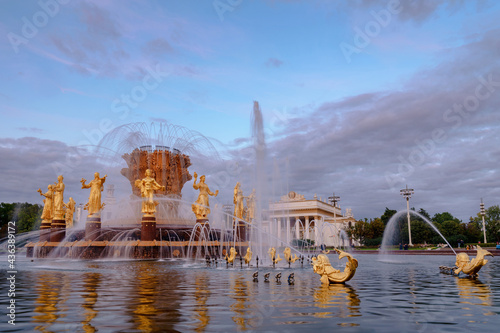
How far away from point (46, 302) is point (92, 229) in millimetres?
20414

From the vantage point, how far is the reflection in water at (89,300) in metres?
6.89

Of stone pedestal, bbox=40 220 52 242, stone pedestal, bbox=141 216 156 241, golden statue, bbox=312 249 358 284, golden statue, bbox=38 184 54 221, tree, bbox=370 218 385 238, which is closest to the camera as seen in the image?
golden statue, bbox=312 249 358 284

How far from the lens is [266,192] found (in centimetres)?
2805

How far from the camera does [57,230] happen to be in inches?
1193

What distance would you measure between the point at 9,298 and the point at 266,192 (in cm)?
1956

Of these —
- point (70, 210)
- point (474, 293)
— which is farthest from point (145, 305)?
point (70, 210)

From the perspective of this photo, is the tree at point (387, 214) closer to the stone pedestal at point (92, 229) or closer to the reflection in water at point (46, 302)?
→ the stone pedestal at point (92, 229)

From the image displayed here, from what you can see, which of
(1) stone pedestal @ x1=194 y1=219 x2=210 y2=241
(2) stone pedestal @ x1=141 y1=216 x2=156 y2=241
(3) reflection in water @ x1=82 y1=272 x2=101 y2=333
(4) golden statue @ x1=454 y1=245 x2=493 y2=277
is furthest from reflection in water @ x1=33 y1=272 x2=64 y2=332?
(1) stone pedestal @ x1=194 y1=219 x2=210 y2=241

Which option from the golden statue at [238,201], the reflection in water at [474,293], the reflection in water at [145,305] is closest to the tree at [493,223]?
the golden statue at [238,201]

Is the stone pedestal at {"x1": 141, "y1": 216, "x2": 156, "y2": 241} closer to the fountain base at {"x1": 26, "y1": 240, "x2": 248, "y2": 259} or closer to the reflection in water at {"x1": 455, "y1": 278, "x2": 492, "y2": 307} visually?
the fountain base at {"x1": 26, "y1": 240, "x2": 248, "y2": 259}

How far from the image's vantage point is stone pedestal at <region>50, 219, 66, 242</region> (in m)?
30.1

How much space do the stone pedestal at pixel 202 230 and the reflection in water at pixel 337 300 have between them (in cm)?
1833

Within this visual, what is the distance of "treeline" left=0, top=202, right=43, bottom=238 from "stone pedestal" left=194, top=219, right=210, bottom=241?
50.6m

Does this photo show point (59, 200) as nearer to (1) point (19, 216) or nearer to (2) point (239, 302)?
(2) point (239, 302)
